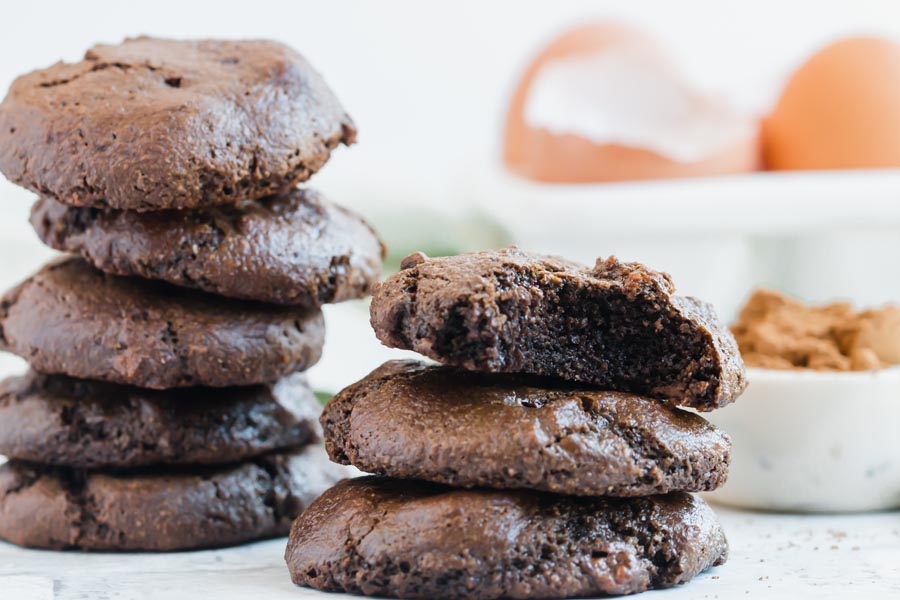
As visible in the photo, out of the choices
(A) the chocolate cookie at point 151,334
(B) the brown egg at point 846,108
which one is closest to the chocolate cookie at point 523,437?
(A) the chocolate cookie at point 151,334

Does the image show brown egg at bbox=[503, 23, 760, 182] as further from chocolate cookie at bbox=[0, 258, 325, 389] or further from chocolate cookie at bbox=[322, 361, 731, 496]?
chocolate cookie at bbox=[322, 361, 731, 496]

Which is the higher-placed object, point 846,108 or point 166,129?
point 846,108

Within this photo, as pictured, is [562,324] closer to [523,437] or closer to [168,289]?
[523,437]

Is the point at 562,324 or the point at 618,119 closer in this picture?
the point at 562,324

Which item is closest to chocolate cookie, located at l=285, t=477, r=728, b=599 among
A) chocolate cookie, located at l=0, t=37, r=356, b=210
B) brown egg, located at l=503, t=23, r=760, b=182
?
chocolate cookie, located at l=0, t=37, r=356, b=210

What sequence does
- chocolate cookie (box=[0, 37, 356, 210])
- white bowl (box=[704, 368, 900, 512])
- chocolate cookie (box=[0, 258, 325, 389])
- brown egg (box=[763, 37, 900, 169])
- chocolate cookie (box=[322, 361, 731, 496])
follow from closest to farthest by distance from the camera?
chocolate cookie (box=[322, 361, 731, 496]), chocolate cookie (box=[0, 37, 356, 210]), chocolate cookie (box=[0, 258, 325, 389]), white bowl (box=[704, 368, 900, 512]), brown egg (box=[763, 37, 900, 169])

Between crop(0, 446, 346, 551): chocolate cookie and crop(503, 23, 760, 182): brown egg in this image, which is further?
crop(503, 23, 760, 182): brown egg

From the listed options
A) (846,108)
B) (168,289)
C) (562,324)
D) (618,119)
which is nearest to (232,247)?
(168,289)
